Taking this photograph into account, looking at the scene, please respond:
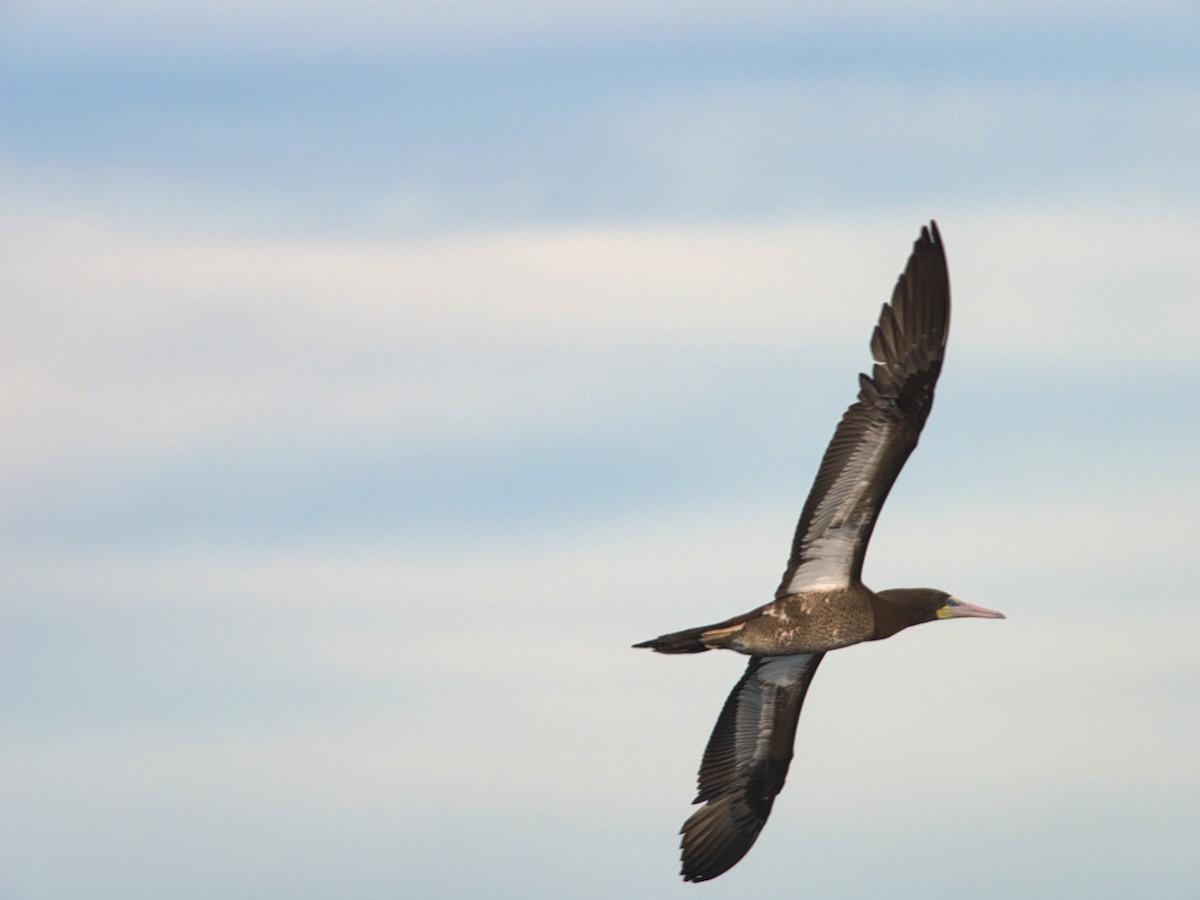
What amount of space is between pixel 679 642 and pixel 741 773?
13.3 feet

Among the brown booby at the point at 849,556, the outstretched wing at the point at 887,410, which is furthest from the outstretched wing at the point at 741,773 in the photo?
the outstretched wing at the point at 887,410

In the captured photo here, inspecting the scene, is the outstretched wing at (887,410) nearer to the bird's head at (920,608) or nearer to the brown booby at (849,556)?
the brown booby at (849,556)

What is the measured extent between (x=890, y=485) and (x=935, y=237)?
3.04m

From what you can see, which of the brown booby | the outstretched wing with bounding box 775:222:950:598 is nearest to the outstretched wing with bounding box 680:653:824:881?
the brown booby

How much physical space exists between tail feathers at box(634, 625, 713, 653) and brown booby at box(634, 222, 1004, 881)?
0.02 m

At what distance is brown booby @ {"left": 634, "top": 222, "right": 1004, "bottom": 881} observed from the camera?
22.7 metres

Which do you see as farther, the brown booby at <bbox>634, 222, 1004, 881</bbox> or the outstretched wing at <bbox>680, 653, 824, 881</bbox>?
the outstretched wing at <bbox>680, 653, 824, 881</bbox>

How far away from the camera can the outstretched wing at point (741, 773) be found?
26.1 m

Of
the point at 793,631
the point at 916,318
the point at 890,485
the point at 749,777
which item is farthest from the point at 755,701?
the point at 916,318

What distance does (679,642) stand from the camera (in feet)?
75.7

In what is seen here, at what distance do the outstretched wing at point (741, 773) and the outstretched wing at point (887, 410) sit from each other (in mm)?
3385

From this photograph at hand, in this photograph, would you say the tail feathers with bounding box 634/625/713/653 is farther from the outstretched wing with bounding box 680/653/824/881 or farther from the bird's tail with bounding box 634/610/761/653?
the outstretched wing with bounding box 680/653/824/881

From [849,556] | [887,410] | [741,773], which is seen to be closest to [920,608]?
[849,556]

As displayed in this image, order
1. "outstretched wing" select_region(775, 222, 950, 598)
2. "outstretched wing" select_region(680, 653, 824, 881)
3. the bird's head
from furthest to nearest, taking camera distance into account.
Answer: "outstretched wing" select_region(680, 653, 824, 881) < the bird's head < "outstretched wing" select_region(775, 222, 950, 598)
